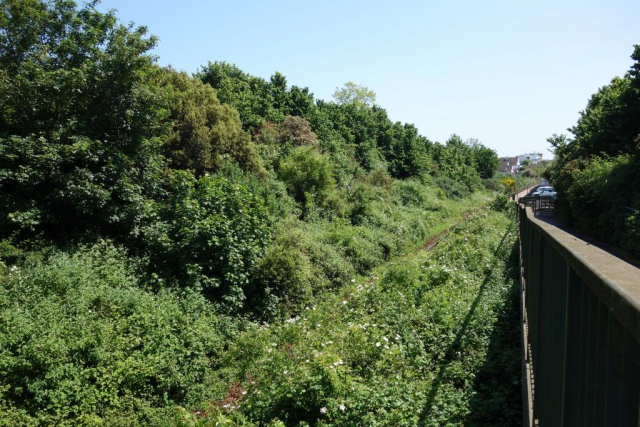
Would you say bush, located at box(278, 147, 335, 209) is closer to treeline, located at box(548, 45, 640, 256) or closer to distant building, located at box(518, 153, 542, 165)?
treeline, located at box(548, 45, 640, 256)

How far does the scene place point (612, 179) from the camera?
1738 centimetres

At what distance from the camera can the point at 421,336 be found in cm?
774

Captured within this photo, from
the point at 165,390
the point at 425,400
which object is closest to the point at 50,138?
the point at 165,390

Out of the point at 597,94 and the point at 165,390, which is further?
the point at 597,94

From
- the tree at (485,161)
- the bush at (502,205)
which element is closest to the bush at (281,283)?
the bush at (502,205)

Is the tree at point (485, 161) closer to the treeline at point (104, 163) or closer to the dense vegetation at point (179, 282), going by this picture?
the dense vegetation at point (179, 282)

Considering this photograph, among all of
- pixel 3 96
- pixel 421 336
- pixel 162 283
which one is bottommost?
pixel 421 336

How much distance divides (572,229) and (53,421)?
2392cm

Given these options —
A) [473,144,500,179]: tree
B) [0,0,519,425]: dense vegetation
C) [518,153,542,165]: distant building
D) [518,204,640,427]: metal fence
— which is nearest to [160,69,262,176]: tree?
[0,0,519,425]: dense vegetation

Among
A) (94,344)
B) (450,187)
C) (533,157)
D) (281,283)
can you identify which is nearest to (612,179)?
(281,283)

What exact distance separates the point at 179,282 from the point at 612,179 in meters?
17.1

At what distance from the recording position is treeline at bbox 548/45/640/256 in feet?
51.7

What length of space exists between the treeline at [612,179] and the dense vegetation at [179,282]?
3.96m

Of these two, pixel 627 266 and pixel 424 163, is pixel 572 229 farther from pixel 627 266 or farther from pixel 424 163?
pixel 627 266
